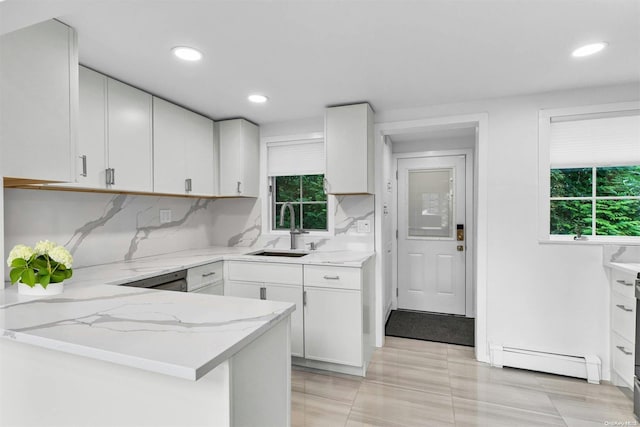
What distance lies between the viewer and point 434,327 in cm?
354

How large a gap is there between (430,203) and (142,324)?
3600 millimetres

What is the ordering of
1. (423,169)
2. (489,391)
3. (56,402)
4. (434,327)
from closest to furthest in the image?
(56,402) < (489,391) < (434,327) < (423,169)

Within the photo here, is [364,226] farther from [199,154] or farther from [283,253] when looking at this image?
[199,154]

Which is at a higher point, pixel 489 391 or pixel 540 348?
pixel 540 348

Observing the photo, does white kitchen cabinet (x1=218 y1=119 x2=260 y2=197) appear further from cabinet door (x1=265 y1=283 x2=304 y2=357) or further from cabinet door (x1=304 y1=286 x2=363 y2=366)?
cabinet door (x1=304 y1=286 x2=363 y2=366)

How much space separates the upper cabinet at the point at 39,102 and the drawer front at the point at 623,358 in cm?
369

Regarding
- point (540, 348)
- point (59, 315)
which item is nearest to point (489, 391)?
point (540, 348)

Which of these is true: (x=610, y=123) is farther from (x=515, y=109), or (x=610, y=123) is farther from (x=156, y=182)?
(x=156, y=182)

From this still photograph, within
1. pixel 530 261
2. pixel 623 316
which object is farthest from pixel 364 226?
pixel 623 316

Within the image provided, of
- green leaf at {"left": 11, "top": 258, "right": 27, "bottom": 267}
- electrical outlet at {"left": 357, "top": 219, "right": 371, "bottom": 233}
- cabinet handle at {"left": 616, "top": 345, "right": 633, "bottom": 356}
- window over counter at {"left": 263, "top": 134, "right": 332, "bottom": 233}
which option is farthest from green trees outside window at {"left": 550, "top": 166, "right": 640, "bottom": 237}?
green leaf at {"left": 11, "top": 258, "right": 27, "bottom": 267}

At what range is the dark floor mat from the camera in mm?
3256

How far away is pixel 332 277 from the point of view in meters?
2.54

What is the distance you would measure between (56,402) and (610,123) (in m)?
3.77

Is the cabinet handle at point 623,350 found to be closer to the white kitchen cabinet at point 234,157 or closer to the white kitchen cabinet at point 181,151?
the white kitchen cabinet at point 234,157
